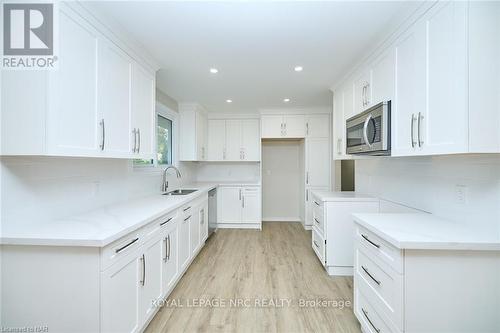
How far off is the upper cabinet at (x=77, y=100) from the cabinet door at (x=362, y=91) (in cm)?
228

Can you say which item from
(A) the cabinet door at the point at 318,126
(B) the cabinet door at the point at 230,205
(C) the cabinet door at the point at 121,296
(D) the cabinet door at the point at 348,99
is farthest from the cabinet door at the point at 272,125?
(C) the cabinet door at the point at 121,296

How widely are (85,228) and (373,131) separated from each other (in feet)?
7.64

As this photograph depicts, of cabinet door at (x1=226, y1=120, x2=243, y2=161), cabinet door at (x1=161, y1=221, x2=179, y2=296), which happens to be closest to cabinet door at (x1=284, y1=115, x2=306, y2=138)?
cabinet door at (x1=226, y1=120, x2=243, y2=161)

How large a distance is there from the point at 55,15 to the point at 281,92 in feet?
9.12

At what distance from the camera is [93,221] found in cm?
161

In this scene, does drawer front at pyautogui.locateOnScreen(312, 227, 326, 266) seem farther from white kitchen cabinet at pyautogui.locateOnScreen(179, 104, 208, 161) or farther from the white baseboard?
white kitchen cabinet at pyautogui.locateOnScreen(179, 104, 208, 161)

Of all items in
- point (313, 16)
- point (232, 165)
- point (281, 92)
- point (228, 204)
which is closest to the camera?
point (313, 16)

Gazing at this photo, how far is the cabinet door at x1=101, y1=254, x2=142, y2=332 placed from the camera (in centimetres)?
132

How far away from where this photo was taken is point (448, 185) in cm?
169

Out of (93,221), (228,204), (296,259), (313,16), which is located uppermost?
(313,16)

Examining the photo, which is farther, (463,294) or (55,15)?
(55,15)

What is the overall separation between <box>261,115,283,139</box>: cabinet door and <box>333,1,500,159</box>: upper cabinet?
287cm

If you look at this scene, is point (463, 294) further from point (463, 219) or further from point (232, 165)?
point (232, 165)

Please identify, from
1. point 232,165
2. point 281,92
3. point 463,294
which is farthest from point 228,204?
point 463,294
